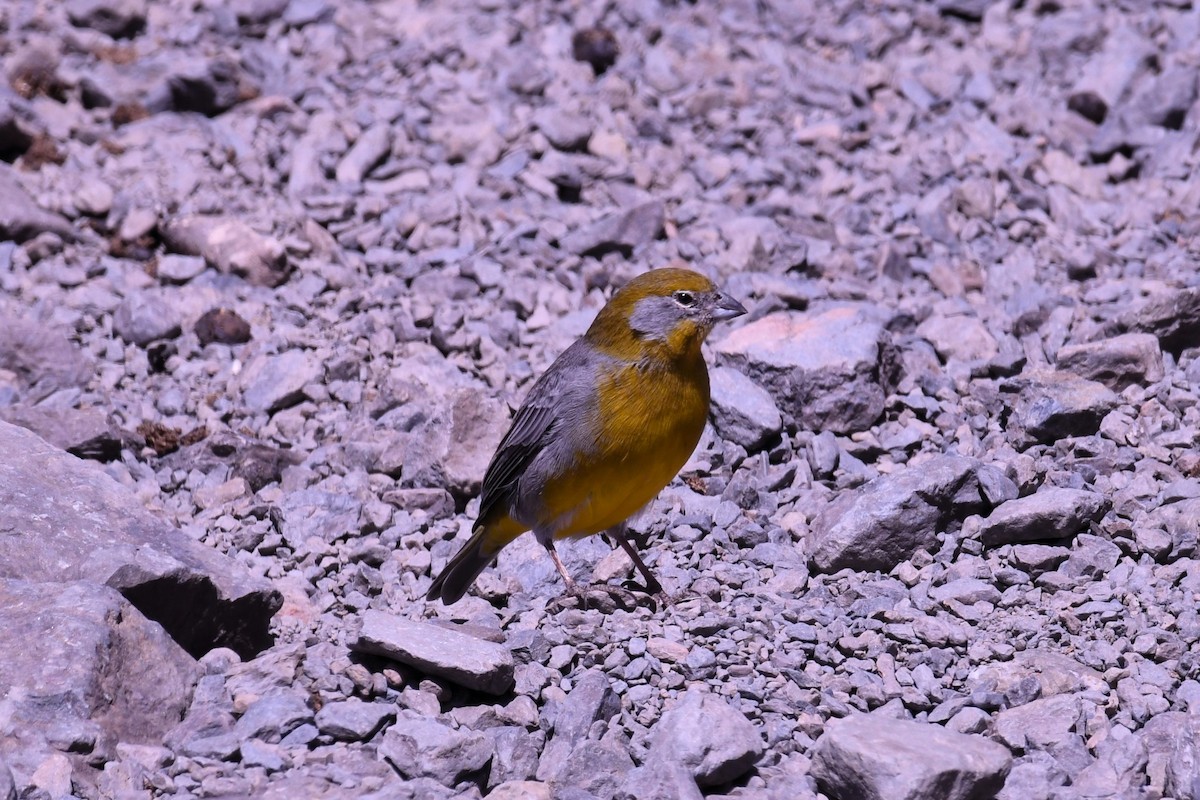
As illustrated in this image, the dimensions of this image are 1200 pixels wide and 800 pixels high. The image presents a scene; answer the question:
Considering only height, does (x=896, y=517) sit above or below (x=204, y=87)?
above

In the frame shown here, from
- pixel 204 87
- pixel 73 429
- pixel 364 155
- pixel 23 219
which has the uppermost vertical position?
pixel 204 87

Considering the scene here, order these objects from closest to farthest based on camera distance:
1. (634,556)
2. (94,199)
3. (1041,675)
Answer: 1. (1041,675)
2. (634,556)
3. (94,199)

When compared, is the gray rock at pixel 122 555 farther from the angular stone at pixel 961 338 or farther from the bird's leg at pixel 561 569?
the angular stone at pixel 961 338

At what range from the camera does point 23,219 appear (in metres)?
9.88

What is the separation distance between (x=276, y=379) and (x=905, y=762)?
5.17 meters

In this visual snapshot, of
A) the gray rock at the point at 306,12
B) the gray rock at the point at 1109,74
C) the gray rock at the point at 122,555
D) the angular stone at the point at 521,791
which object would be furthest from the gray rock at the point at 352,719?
the gray rock at the point at 306,12

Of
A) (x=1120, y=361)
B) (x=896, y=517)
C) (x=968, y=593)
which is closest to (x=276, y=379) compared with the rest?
(x=896, y=517)

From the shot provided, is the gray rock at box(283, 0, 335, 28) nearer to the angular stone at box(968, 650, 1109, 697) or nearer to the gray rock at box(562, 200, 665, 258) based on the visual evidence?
the gray rock at box(562, 200, 665, 258)

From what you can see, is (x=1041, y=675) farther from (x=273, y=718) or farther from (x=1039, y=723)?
(x=273, y=718)

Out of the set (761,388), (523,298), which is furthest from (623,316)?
(523,298)

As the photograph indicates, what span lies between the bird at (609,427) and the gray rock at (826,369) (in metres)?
1.33

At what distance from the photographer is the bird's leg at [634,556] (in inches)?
274

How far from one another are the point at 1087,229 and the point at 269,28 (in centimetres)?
723

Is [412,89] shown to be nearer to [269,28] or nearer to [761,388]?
[269,28]
